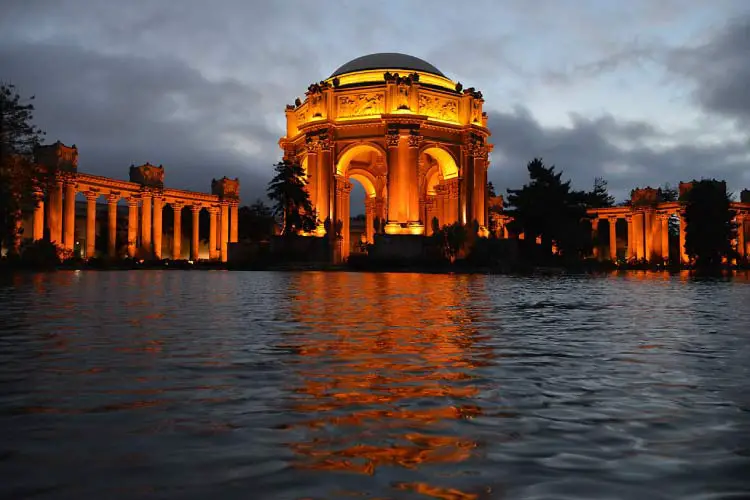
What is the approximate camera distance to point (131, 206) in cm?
7750

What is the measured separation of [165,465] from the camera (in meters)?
3.32

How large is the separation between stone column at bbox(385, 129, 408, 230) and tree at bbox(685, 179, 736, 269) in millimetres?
27509

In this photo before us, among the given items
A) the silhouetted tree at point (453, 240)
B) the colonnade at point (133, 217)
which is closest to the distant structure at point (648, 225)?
the silhouetted tree at point (453, 240)

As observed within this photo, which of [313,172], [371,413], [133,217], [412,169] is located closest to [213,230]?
[133,217]

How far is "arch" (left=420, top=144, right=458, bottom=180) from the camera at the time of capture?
71081 mm

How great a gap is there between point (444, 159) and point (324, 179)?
44.2ft

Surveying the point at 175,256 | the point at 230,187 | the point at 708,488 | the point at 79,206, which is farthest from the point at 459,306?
the point at 79,206

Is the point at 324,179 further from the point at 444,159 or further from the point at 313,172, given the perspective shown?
the point at 444,159

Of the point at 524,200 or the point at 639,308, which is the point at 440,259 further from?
the point at 639,308

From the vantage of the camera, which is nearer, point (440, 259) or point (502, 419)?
point (502, 419)

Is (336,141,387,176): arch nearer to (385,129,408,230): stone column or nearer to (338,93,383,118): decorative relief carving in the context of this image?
(385,129,408,230): stone column

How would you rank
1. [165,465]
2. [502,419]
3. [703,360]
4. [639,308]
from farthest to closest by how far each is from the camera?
[639,308] → [703,360] → [502,419] → [165,465]

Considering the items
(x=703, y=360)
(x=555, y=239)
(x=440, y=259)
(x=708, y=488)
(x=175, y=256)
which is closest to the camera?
(x=708, y=488)

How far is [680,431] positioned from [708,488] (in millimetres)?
1096
